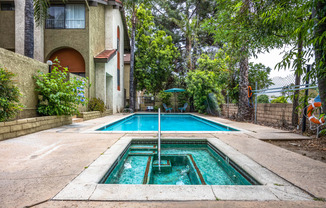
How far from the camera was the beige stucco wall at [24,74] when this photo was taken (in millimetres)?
4737

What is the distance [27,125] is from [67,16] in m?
7.39

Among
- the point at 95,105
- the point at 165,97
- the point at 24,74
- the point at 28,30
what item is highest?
the point at 28,30

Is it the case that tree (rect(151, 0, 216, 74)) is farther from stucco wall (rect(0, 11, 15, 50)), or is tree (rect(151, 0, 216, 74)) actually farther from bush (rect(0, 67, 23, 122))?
bush (rect(0, 67, 23, 122))

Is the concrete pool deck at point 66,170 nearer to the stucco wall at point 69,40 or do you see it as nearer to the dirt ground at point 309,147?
the dirt ground at point 309,147

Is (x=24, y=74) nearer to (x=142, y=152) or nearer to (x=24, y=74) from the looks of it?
(x=24, y=74)

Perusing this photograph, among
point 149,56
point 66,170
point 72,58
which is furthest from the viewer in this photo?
point 149,56

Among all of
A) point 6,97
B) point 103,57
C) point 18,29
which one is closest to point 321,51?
point 6,97

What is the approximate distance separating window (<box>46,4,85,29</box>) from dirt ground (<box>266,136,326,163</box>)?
10264 millimetres

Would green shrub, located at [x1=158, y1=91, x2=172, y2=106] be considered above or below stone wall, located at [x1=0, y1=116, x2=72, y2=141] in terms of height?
above

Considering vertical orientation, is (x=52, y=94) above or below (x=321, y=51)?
below

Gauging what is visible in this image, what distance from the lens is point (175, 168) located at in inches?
127

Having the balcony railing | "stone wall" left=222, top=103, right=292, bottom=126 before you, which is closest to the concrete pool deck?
"stone wall" left=222, top=103, right=292, bottom=126

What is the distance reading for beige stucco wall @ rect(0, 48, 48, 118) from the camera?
4.74 m

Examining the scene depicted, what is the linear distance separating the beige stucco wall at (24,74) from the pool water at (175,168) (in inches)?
141
